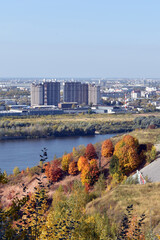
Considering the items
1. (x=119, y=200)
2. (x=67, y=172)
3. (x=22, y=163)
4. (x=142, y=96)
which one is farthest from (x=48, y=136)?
(x=142, y=96)

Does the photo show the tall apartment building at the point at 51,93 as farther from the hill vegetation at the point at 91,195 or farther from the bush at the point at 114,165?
the bush at the point at 114,165

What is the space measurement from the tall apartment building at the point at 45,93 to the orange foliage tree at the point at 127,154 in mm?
22766

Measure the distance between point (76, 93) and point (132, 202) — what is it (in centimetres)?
2826

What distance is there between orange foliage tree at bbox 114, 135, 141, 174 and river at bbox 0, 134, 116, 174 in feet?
9.36

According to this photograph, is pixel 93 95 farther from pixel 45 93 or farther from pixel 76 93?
pixel 45 93

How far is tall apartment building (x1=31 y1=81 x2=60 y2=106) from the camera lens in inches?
1246

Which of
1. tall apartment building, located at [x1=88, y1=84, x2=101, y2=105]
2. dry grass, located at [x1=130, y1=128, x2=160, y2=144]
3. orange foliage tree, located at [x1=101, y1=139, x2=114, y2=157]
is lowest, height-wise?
tall apartment building, located at [x1=88, y1=84, x2=101, y2=105]

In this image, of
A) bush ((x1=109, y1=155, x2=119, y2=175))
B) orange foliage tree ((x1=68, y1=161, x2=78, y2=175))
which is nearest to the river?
orange foliage tree ((x1=68, y1=161, x2=78, y2=175))

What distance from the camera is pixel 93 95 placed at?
1302 inches

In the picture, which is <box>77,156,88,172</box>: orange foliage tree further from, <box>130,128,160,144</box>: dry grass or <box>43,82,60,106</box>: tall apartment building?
<box>43,82,60,106</box>: tall apartment building

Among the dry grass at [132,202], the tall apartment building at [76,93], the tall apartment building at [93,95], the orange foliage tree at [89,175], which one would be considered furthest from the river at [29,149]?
the tall apartment building at [76,93]

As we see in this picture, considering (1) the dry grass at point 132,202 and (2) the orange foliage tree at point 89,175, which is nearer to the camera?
(1) the dry grass at point 132,202

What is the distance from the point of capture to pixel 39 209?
2.61 metres

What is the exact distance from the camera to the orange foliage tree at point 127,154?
27.8 feet
